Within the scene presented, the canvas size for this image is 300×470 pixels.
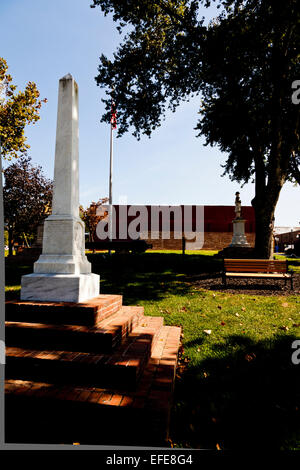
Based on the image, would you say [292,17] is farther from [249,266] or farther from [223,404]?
[223,404]

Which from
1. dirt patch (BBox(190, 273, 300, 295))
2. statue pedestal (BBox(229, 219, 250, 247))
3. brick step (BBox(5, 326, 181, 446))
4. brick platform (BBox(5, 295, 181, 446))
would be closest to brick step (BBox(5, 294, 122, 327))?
brick platform (BBox(5, 295, 181, 446))

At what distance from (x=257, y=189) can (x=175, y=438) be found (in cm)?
1089

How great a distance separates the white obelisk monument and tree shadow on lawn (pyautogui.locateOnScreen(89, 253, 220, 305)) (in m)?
2.25

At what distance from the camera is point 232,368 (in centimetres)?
320

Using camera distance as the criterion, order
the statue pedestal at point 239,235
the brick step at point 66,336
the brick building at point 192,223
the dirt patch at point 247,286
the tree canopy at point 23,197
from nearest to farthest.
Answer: the brick step at point 66,336 < the dirt patch at point 247,286 < the statue pedestal at point 239,235 < the tree canopy at point 23,197 < the brick building at point 192,223

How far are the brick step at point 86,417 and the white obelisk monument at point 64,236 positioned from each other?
4.97ft

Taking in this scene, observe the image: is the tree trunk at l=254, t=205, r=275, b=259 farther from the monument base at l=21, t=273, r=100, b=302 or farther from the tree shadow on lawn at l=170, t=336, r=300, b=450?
Result: the monument base at l=21, t=273, r=100, b=302

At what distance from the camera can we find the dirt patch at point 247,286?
23.2 feet

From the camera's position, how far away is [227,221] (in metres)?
34.2

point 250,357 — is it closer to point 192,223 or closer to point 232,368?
point 232,368

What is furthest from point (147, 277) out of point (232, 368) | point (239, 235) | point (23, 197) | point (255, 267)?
point (23, 197)

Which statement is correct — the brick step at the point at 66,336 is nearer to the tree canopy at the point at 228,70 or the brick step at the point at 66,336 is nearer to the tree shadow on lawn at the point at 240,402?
the tree shadow on lawn at the point at 240,402

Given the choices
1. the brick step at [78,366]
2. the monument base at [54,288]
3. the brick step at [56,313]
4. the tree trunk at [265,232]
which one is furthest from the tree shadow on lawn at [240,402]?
the tree trunk at [265,232]

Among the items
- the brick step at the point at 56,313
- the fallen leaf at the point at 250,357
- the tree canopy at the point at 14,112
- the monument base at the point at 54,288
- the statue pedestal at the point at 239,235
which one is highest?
the tree canopy at the point at 14,112
